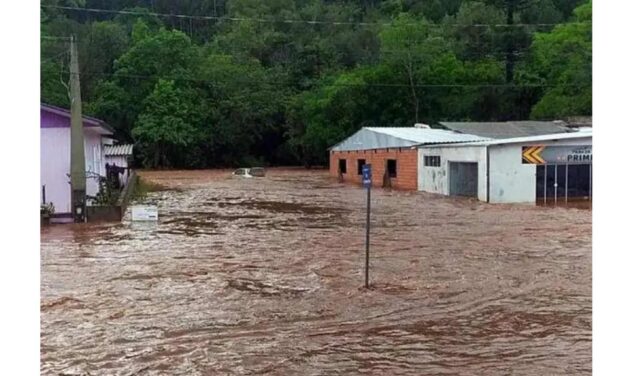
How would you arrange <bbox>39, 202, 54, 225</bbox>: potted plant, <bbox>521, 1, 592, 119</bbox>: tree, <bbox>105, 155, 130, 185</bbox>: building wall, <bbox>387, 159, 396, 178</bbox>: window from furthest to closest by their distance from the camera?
1. <bbox>521, 1, 592, 119</bbox>: tree
2. <bbox>387, 159, 396, 178</bbox>: window
3. <bbox>105, 155, 130, 185</bbox>: building wall
4. <bbox>39, 202, 54, 225</bbox>: potted plant

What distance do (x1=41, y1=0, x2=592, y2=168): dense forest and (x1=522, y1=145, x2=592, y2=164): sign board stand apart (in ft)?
63.3

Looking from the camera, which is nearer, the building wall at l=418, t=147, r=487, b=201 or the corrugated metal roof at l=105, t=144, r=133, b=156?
the building wall at l=418, t=147, r=487, b=201

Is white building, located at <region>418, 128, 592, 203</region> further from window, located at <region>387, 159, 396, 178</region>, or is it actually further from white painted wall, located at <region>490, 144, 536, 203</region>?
window, located at <region>387, 159, 396, 178</region>

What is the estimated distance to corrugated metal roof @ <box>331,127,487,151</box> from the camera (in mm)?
33719

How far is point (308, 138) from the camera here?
5400 centimetres

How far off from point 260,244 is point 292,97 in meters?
44.0

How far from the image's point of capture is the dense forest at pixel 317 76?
52.2m

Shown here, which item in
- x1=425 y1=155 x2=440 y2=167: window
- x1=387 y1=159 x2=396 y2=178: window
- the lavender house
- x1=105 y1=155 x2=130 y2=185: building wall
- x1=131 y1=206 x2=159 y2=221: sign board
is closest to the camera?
x1=131 y1=206 x2=159 y2=221: sign board

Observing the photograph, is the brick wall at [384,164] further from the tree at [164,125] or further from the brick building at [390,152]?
the tree at [164,125]

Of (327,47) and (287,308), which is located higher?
(327,47)

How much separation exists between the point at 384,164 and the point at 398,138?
2.47 m

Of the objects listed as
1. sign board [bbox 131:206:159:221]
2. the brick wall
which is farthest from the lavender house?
the brick wall

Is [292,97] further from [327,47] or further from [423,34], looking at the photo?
[423,34]
